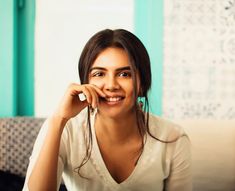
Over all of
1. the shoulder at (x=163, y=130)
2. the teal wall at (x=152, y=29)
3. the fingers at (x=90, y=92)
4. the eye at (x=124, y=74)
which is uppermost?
the teal wall at (x=152, y=29)

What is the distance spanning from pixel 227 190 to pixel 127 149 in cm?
82

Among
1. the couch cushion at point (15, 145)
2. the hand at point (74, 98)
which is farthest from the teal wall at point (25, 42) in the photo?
the hand at point (74, 98)

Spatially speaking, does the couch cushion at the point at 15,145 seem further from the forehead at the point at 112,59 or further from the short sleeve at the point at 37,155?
the forehead at the point at 112,59

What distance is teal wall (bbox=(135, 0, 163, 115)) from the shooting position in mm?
2004

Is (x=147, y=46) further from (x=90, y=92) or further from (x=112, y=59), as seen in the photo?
(x=90, y=92)

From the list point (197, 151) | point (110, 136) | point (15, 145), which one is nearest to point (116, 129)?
point (110, 136)

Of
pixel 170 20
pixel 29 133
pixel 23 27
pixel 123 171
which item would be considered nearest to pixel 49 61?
pixel 23 27

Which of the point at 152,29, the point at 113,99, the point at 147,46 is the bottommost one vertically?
the point at 113,99

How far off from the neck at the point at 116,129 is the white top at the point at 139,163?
0.03m

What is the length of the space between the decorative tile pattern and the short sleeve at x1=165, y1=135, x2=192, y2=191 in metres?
0.88

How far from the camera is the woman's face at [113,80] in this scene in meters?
1.05

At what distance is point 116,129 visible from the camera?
1174 mm

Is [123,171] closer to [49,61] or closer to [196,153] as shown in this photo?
[196,153]

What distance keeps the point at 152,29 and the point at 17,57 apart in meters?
0.92
